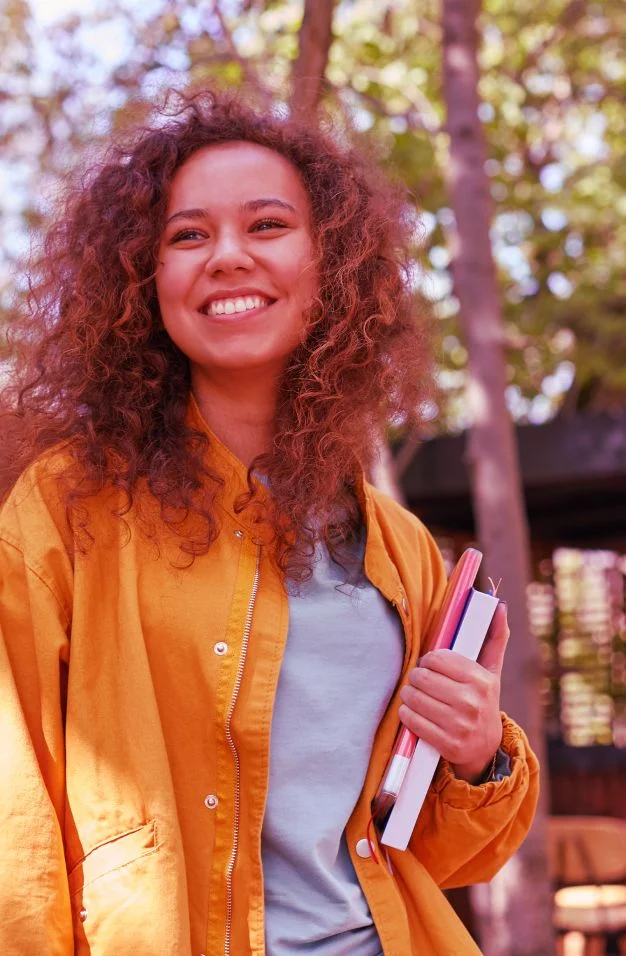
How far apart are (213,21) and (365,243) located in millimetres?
3648

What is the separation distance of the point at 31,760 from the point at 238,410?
2.37ft

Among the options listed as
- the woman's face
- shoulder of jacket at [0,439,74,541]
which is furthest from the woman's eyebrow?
shoulder of jacket at [0,439,74,541]

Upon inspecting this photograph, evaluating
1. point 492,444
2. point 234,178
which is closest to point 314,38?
point 492,444

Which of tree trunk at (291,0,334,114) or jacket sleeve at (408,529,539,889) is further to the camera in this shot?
tree trunk at (291,0,334,114)

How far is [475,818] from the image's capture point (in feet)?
6.98

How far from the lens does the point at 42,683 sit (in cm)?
180

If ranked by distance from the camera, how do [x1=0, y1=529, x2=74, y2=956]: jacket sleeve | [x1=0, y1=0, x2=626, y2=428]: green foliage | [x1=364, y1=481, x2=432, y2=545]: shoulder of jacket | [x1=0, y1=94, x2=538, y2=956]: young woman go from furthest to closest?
[x1=0, y1=0, x2=626, y2=428]: green foliage, [x1=364, y1=481, x2=432, y2=545]: shoulder of jacket, [x1=0, y1=94, x2=538, y2=956]: young woman, [x1=0, y1=529, x2=74, y2=956]: jacket sleeve

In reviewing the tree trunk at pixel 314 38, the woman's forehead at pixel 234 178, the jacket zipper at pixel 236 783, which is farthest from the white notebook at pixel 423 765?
the tree trunk at pixel 314 38

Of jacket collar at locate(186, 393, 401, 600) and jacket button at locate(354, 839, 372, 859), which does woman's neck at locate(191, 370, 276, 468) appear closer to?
jacket collar at locate(186, 393, 401, 600)

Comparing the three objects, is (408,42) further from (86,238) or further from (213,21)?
(86,238)

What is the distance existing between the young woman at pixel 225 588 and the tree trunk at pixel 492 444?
9.53 feet

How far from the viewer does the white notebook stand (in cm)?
198

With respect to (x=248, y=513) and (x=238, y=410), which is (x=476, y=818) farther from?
(x=238, y=410)

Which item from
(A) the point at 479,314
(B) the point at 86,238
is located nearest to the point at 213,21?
(A) the point at 479,314
